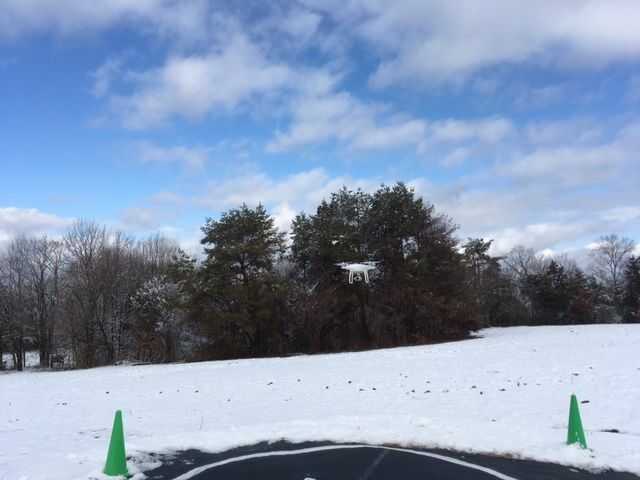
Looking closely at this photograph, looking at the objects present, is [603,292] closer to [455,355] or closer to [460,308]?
[460,308]

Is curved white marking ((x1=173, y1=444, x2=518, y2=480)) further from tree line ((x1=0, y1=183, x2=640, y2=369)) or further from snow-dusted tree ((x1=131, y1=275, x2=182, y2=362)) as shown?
snow-dusted tree ((x1=131, y1=275, x2=182, y2=362))

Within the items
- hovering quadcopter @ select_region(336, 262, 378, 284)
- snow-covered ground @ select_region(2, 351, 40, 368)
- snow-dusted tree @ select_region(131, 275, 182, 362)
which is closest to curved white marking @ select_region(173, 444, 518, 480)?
hovering quadcopter @ select_region(336, 262, 378, 284)

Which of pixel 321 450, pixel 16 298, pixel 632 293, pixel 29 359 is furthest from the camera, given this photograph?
pixel 632 293

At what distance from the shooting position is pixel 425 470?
600 cm

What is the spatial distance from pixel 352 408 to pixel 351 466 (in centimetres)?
393

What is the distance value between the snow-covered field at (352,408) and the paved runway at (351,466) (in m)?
0.43

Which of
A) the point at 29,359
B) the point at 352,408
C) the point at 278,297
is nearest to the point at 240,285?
the point at 278,297

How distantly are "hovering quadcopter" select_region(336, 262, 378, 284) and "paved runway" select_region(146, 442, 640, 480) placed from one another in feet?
48.3

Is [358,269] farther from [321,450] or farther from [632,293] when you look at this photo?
[632,293]

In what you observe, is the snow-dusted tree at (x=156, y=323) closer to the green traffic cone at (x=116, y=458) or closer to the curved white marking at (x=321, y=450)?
the curved white marking at (x=321, y=450)

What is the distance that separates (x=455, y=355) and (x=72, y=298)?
2910 cm

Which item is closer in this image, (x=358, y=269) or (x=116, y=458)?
(x=116, y=458)

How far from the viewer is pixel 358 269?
72.0ft

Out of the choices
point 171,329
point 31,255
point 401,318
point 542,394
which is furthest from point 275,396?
point 31,255
